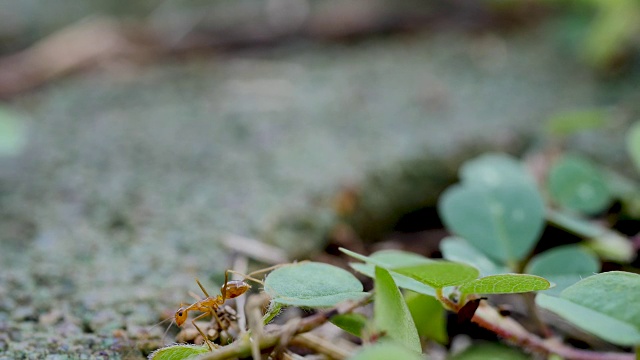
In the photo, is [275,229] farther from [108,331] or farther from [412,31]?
[412,31]

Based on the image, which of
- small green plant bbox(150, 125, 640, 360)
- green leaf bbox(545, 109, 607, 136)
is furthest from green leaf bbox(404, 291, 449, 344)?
green leaf bbox(545, 109, 607, 136)

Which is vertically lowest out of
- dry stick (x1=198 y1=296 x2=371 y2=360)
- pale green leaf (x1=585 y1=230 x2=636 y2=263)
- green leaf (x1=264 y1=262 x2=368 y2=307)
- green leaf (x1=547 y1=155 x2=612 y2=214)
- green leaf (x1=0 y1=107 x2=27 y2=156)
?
pale green leaf (x1=585 y1=230 x2=636 y2=263)

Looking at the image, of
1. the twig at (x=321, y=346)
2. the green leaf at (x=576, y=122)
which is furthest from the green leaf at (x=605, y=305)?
the green leaf at (x=576, y=122)

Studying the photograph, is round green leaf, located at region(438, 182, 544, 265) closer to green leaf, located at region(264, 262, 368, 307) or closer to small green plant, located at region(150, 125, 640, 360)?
small green plant, located at region(150, 125, 640, 360)

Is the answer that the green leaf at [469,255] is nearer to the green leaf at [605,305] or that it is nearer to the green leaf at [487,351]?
the green leaf at [487,351]

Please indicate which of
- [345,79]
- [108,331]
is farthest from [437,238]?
[345,79]

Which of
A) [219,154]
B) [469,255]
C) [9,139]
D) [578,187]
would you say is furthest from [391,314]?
[9,139]
